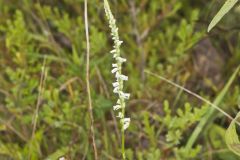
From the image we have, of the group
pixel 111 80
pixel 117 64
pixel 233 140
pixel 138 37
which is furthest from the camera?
pixel 138 37

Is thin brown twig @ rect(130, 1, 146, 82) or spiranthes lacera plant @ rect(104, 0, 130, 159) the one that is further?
thin brown twig @ rect(130, 1, 146, 82)

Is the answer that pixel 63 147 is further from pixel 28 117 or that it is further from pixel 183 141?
pixel 183 141

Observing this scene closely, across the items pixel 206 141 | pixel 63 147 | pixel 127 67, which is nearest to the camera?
pixel 63 147

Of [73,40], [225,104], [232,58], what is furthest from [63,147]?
[232,58]

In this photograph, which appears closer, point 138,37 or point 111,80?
point 111,80

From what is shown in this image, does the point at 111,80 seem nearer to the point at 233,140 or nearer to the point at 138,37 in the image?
the point at 138,37

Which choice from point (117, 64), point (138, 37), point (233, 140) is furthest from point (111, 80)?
point (117, 64)

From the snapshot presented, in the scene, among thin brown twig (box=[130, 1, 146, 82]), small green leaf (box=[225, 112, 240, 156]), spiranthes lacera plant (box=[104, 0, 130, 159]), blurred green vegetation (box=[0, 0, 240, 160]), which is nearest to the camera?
spiranthes lacera plant (box=[104, 0, 130, 159])

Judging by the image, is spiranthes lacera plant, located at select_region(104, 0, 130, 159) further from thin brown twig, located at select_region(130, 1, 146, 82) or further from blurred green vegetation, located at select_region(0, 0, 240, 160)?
thin brown twig, located at select_region(130, 1, 146, 82)

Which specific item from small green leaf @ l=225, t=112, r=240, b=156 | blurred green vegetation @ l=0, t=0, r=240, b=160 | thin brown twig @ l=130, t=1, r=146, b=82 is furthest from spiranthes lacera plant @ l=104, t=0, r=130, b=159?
thin brown twig @ l=130, t=1, r=146, b=82
